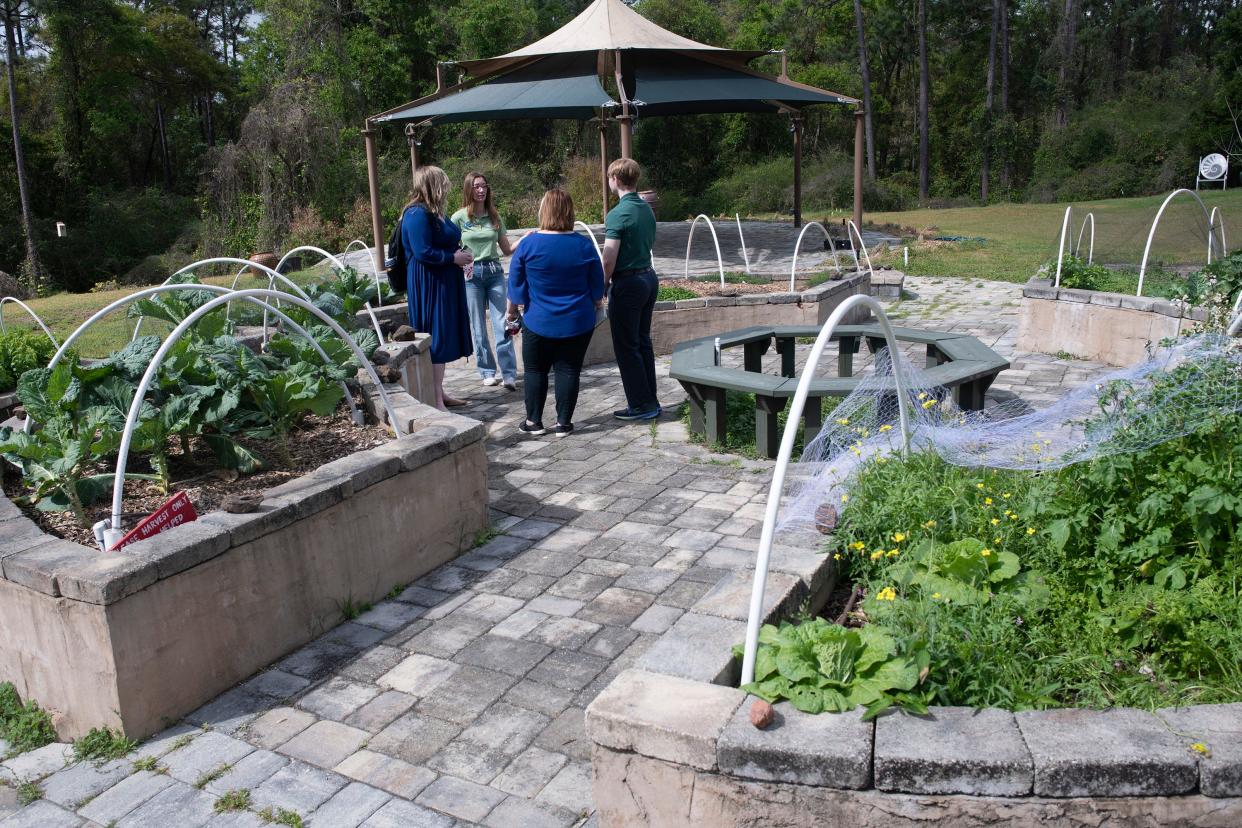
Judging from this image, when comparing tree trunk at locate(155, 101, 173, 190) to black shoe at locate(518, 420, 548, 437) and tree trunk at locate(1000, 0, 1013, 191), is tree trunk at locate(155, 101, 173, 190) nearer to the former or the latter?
tree trunk at locate(1000, 0, 1013, 191)

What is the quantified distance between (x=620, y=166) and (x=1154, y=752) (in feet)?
16.5

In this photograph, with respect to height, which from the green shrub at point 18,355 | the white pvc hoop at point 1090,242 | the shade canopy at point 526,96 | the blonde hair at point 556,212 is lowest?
the green shrub at point 18,355

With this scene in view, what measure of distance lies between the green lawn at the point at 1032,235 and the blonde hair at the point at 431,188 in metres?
6.05

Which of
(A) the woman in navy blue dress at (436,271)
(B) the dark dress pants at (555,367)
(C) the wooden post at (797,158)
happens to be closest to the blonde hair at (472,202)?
(A) the woman in navy blue dress at (436,271)

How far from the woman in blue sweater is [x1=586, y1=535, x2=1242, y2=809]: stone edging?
3.92m

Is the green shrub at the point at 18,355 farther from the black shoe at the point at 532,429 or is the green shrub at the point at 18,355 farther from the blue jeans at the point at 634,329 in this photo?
the blue jeans at the point at 634,329

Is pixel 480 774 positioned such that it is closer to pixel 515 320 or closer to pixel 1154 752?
pixel 1154 752

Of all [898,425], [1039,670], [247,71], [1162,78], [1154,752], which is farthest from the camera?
[1162,78]

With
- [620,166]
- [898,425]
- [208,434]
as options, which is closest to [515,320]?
[620,166]

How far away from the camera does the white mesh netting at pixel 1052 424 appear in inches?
123

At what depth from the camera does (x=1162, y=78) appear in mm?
36062

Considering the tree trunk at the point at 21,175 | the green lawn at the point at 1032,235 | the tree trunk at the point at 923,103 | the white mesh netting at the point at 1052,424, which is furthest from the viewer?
the tree trunk at the point at 923,103

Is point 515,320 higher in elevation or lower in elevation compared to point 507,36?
lower

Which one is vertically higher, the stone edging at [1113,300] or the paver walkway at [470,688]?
the stone edging at [1113,300]
